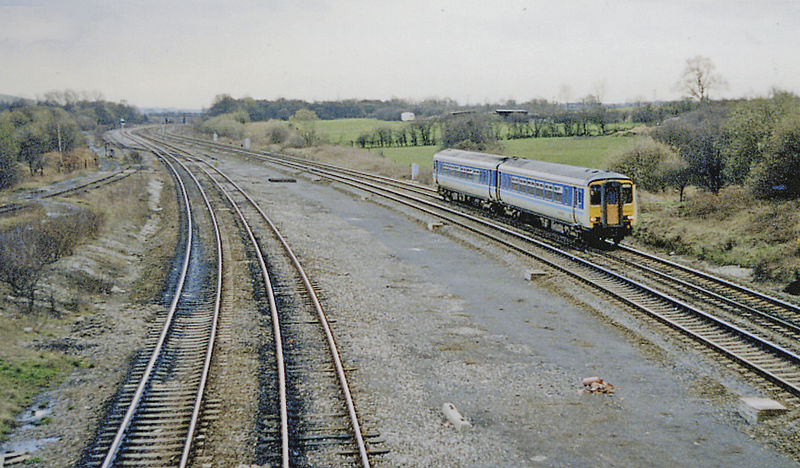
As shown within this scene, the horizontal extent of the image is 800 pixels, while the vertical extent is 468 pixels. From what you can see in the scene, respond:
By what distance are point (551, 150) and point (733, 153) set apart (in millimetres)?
43357

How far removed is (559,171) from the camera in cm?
2420

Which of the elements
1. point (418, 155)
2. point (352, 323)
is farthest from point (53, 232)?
point (418, 155)

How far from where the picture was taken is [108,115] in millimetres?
163000

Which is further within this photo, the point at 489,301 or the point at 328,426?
the point at 489,301

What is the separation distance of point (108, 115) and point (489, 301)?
558 ft

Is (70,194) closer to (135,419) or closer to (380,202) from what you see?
(380,202)

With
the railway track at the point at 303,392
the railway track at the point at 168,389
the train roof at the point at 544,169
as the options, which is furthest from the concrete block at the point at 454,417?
the train roof at the point at 544,169

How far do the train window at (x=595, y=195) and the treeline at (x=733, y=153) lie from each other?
10.3 meters

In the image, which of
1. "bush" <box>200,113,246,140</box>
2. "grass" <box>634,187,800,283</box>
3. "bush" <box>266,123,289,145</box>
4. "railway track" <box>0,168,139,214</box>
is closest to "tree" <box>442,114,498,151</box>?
"bush" <box>266,123,289,145</box>

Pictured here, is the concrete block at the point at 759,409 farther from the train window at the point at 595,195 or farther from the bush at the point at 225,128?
the bush at the point at 225,128

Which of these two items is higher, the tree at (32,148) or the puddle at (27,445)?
the tree at (32,148)

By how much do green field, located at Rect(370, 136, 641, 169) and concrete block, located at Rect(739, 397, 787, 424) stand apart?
158ft

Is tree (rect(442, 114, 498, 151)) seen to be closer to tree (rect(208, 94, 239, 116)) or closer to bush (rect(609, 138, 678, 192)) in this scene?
bush (rect(609, 138, 678, 192))

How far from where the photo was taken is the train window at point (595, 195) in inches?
847
